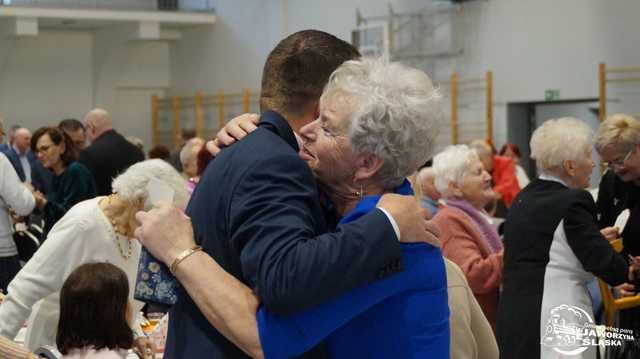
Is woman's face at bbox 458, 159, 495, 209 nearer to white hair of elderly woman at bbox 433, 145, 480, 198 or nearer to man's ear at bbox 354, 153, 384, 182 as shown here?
white hair of elderly woman at bbox 433, 145, 480, 198

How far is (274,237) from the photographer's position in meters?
1.54

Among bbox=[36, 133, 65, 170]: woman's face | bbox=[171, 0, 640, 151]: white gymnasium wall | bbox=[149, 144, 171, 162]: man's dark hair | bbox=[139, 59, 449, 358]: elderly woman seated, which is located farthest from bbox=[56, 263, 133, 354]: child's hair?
bbox=[171, 0, 640, 151]: white gymnasium wall

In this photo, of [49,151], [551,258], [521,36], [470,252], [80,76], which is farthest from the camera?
[80,76]

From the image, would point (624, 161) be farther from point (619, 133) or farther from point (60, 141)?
point (60, 141)

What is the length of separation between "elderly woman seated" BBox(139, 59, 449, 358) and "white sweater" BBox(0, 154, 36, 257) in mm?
4130

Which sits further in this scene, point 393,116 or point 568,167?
point 568,167

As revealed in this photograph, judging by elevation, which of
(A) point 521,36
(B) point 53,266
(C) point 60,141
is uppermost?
(A) point 521,36

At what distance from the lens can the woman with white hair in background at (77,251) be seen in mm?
3613

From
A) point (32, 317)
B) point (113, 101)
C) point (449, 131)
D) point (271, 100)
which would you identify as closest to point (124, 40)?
point (113, 101)

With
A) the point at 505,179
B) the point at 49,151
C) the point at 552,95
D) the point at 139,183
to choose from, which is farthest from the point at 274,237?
the point at 552,95

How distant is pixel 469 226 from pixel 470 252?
12 cm

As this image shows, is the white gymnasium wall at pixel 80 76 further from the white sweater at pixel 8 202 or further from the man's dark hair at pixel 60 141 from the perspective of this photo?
the white sweater at pixel 8 202

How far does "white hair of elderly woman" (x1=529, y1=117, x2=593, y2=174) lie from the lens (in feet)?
13.4

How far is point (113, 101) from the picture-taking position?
19.4 metres
